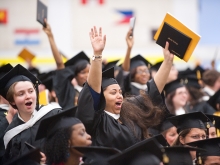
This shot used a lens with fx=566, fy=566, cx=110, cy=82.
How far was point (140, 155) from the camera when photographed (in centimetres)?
383

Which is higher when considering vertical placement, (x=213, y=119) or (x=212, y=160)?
(x=213, y=119)

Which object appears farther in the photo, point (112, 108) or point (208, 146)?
point (208, 146)

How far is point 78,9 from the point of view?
18391 millimetres

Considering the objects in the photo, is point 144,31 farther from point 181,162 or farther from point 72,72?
point 181,162

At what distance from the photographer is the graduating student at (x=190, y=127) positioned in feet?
17.1

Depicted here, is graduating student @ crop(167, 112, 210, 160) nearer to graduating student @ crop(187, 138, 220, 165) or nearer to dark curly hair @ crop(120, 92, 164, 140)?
dark curly hair @ crop(120, 92, 164, 140)

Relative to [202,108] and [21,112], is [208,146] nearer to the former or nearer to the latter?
[21,112]

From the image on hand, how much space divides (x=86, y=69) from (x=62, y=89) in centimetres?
37

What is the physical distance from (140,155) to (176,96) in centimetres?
331

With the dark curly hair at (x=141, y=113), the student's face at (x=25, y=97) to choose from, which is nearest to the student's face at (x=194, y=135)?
the dark curly hair at (x=141, y=113)

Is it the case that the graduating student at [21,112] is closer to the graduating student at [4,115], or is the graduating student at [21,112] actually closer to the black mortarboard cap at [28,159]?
the graduating student at [4,115]

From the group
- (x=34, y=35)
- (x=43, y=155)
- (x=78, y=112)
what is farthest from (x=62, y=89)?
(x=34, y=35)

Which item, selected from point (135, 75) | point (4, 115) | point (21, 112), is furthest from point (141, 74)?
point (21, 112)

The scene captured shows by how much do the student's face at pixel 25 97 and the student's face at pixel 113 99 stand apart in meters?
0.62
